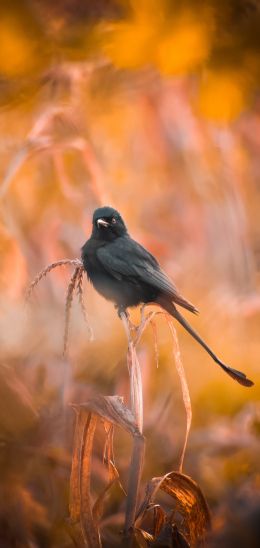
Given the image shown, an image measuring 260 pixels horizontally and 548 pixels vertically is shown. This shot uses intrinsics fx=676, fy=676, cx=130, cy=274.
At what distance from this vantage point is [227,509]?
3.02 m

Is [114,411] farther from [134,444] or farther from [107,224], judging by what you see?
[107,224]

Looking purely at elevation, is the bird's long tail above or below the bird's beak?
below

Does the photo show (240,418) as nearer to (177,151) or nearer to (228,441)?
(228,441)

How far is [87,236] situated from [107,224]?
1234mm

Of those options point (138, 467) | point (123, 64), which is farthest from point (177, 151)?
point (138, 467)

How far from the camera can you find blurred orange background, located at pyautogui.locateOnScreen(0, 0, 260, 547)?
3.25 metres

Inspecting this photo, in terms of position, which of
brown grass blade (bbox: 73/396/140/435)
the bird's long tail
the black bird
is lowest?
brown grass blade (bbox: 73/396/140/435)

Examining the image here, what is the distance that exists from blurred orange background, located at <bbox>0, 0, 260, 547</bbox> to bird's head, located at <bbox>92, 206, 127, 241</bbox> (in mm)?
506

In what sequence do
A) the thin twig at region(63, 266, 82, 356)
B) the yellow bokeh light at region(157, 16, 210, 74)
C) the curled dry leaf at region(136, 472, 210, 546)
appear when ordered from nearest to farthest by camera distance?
the curled dry leaf at region(136, 472, 210, 546), the thin twig at region(63, 266, 82, 356), the yellow bokeh light at region(157, 16, 210, 74)

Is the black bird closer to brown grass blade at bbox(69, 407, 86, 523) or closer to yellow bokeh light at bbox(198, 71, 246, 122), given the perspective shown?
brown grass blade at bbox(69, 407, 86, 523)

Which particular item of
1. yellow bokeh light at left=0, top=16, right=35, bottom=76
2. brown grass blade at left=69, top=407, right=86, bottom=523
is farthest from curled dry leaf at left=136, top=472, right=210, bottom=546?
yellow bokeh light at left=0, top=16, right=35, bottom=76

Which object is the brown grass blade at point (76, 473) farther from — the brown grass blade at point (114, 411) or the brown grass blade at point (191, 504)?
the brown grass blade at point (191, 504)

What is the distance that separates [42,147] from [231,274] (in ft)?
5.32

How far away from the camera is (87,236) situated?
4676 mm
